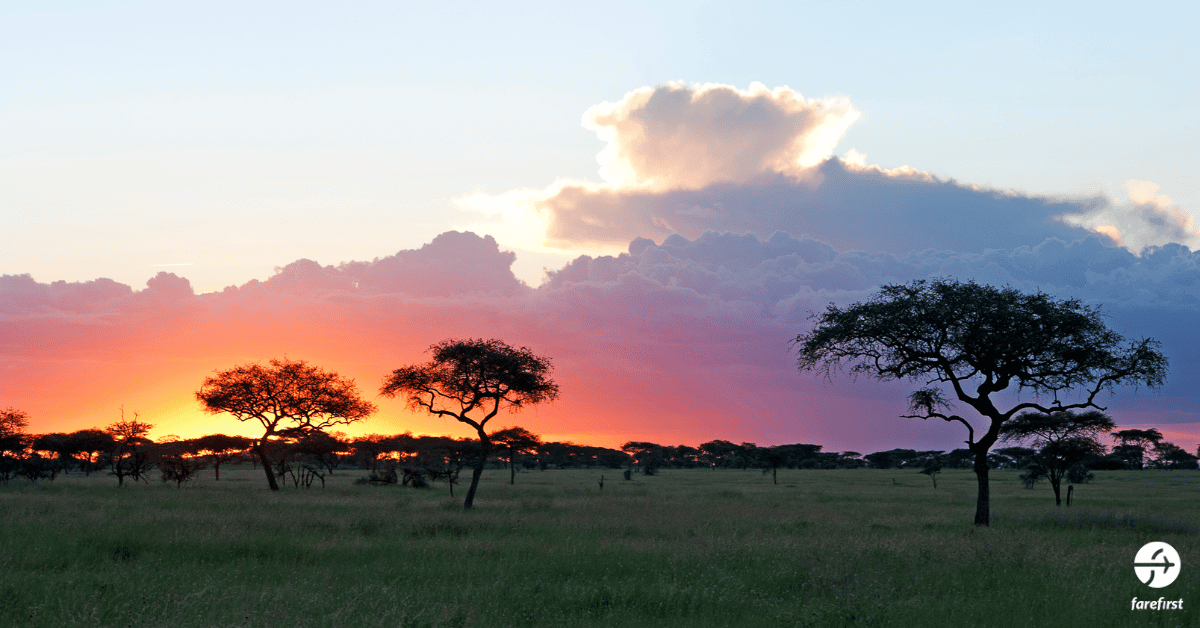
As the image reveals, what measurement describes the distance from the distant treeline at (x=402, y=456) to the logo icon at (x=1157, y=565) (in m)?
42.4

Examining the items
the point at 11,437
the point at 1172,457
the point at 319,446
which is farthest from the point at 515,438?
the point at 1172,457

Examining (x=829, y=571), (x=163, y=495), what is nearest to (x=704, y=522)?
(x=829, y=571)

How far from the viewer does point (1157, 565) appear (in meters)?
15.7

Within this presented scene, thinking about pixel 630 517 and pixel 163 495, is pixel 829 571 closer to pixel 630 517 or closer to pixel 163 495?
pixel 630 517

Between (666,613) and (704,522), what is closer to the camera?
(666,613)

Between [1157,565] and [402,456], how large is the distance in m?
87.2

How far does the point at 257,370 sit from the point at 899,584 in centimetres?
5109

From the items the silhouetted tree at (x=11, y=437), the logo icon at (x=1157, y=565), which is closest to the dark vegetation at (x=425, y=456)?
the silhouetted tree at (x=11, y=437)

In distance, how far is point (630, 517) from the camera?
28688mm

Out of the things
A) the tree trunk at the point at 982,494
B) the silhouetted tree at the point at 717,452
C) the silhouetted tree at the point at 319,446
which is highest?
the tree trunk at the point at 982,494

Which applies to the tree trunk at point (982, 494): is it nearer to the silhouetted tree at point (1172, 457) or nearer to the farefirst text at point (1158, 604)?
the farefirst text at point (1158, 604)

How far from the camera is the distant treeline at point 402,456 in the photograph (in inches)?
2375

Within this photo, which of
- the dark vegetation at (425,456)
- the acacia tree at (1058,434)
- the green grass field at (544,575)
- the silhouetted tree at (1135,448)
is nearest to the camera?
the green grass field at (544,575)

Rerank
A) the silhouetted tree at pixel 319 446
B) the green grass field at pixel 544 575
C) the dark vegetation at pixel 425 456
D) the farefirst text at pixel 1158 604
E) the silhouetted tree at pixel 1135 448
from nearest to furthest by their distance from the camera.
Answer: the green grass field at pixel 544 575 < the farefirst text at pixel 1158 604 < the dark vegetation at pixel 425 456 < the silhouetted tree at pixel 319 446 < the silhouetted tree at pixel 1135 448
